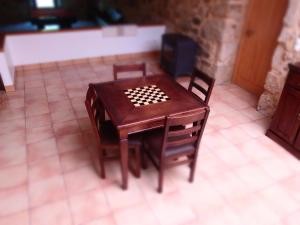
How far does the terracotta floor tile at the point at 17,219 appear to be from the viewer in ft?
5.96

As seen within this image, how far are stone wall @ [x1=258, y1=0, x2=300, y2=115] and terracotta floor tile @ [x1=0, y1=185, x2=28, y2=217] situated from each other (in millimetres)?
3101

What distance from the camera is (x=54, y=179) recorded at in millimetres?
2193

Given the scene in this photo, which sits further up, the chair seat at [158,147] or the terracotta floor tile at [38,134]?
the chair seat at [158,147]

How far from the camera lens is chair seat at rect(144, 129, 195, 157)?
6.30ft

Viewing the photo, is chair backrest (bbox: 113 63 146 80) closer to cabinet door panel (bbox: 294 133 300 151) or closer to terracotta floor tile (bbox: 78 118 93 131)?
terracotta floor tile (bbox: 78 118 93 131)

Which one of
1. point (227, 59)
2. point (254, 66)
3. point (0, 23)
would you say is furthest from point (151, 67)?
point (0, 23)

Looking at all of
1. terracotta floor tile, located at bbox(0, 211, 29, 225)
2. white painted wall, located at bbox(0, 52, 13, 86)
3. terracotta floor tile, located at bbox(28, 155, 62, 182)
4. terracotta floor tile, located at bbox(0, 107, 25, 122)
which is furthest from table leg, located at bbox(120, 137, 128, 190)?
white painted wall, located at bbox(0, 52, 13, 86)

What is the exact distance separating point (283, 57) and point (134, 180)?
2.37m

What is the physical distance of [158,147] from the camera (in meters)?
1.95

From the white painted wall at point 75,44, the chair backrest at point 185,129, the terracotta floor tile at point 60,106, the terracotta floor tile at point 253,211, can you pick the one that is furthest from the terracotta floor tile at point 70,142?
the white painted wall at point 75,44

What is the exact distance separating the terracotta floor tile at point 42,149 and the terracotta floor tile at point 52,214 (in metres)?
0.65

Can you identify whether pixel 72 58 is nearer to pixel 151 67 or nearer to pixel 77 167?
pixel 151 67

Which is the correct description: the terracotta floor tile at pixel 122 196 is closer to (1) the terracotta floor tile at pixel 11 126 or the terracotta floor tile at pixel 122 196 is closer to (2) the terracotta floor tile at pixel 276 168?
(2) the terracotta floor tile at pixel 276 168

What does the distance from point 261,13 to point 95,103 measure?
9.46ft
